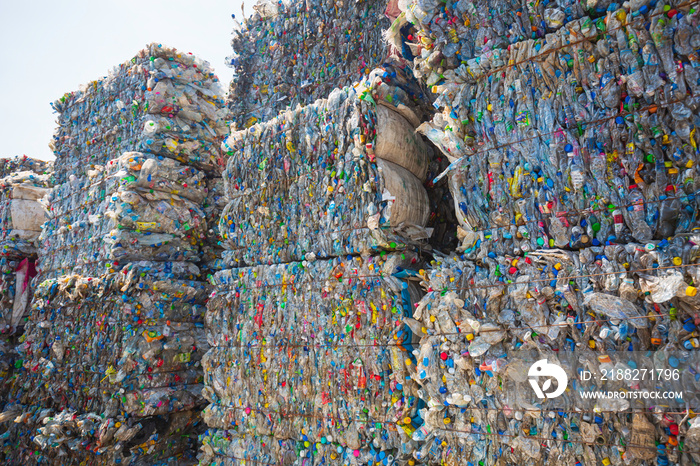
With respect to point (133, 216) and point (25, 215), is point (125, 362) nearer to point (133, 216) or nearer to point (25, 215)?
point (133, 216)

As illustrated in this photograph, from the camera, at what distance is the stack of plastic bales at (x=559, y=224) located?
5.97ft

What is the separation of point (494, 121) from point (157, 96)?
3397 millimetres

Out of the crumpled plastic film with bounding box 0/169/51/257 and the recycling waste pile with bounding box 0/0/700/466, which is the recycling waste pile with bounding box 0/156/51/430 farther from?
the recycling waste pile with bounding box 0/0/700/466

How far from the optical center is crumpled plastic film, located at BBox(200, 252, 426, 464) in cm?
266

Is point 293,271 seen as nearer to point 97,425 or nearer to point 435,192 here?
point 435,192

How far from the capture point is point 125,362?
4000 mm

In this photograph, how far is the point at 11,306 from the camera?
19.6 feet

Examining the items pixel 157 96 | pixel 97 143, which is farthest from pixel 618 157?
pixel 97 143

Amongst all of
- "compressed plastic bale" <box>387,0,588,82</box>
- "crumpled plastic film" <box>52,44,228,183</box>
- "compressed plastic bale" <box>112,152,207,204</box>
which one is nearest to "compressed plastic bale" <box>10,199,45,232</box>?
"crumpled plastic film" <box>52,44,228,183</box>

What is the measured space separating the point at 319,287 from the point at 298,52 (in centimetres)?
193

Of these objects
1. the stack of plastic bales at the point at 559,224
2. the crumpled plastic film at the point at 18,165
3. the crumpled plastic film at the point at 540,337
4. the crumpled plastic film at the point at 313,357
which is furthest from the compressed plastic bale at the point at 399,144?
the crumpled plastic film at the point at 18,165

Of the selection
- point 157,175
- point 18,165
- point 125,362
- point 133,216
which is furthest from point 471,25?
point 18,165

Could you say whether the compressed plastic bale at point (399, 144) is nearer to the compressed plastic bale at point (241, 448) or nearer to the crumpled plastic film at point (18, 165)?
the compressed plastic bale at point (241, 448)

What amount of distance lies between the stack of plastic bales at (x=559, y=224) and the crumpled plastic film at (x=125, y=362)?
2.57 meters
